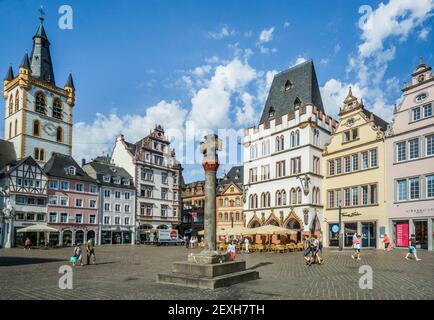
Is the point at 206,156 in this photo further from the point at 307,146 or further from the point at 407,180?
the point at 307,146

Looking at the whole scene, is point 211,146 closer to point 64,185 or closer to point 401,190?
point 401,190

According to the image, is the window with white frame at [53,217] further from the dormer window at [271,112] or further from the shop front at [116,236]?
the dormer window at [271,112]

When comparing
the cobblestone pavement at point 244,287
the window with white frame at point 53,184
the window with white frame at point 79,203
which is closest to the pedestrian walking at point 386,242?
the cobblestone pavement at point 244,287

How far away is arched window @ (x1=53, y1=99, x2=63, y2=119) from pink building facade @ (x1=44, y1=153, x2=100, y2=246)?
8589 millimetres

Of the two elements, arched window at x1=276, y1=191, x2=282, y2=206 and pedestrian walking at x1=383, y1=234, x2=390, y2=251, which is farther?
arched window at x1=276, y1=191, x2=282, y2=206

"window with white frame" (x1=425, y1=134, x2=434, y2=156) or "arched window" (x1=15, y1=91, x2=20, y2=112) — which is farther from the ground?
"arched window" (x1=15, y1=91, x2=20, y2=112)

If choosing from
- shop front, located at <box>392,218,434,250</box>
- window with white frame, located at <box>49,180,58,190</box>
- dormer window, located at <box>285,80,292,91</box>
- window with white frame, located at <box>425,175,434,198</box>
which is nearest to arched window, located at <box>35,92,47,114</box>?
window with white frame, located at <box>49,180,58,190</box>

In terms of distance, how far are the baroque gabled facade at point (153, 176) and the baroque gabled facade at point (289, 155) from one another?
2063 cm

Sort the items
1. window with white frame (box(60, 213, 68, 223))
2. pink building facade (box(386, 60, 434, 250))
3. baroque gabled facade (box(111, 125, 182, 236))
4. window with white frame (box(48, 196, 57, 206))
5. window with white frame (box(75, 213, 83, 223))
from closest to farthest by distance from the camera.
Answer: pink building facade (box(386, 60, 434, 250)) → window with white frame (box(48, 196, 57, 206)) → window with white frame (box(60, 213, 68, 223)) → window with white frame (box(75, 213, 83, 223)) → baroque gabled facade (box(111, 125, 182, 236))

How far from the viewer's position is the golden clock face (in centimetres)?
6250

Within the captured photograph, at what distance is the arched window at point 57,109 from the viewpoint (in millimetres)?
65044

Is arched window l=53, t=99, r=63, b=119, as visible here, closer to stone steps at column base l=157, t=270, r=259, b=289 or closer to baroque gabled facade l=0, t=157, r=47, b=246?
baroque gabled facade l=0, t=157, r=47, b=246

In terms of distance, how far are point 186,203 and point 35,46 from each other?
134 feet

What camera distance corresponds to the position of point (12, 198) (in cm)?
4891
